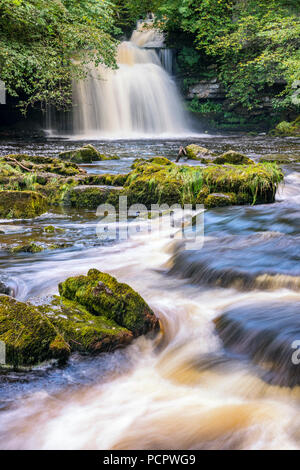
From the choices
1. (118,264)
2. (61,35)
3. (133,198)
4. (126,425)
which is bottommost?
(126,425)

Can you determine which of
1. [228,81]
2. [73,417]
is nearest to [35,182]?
[73,417]

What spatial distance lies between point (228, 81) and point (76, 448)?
980 inches

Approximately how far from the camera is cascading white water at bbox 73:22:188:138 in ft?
73.3

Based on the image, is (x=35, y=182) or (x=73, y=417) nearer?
(x=73, y=417)

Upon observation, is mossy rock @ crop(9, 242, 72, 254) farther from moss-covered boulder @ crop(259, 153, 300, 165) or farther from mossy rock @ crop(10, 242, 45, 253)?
moss-covered boulder @ crop(259, 153, 300, 165)

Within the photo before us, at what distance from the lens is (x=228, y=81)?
80.3 feet

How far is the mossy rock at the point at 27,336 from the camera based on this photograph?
278cm

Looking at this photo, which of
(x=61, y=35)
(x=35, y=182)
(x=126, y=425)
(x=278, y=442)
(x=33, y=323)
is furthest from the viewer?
(x=61, y=35)

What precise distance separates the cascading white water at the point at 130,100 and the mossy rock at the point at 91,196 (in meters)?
14.5

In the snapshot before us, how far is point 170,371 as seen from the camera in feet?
10.3

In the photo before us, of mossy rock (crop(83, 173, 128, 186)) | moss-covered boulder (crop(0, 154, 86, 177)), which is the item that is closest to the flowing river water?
mossy rock (crop(83, 173, 128, 186))

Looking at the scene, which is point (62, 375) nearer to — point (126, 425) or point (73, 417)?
point (73, 417)

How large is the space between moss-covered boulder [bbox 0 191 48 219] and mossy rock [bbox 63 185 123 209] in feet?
2.46

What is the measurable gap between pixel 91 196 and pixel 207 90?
64.4 ft
